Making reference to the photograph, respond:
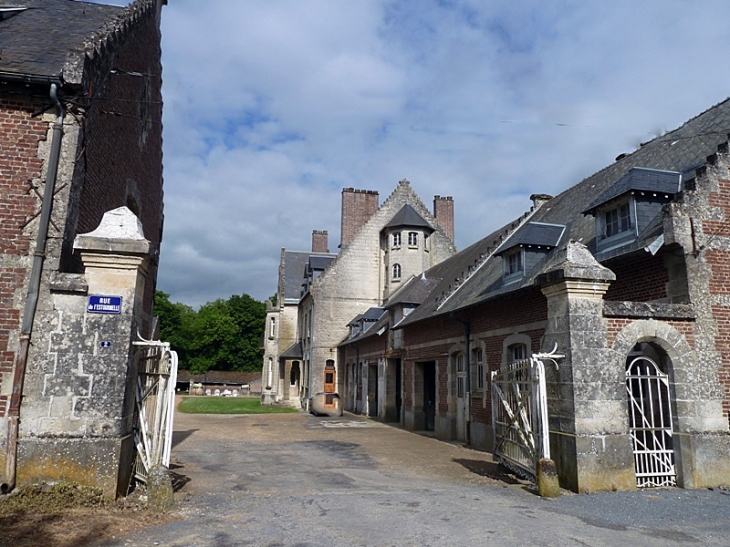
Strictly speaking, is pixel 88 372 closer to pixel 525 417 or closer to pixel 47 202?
pixel 47 202

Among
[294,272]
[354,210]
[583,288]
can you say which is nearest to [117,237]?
[583,288]

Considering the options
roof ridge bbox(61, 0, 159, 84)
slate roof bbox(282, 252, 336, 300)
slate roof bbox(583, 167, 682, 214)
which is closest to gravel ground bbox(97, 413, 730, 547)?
slate roof bbox(583, 167, 682, 214)

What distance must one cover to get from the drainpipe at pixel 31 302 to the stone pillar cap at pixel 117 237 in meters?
0.66

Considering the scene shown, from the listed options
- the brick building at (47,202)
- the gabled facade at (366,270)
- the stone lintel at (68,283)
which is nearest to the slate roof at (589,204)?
the stone lintel at (68,283)

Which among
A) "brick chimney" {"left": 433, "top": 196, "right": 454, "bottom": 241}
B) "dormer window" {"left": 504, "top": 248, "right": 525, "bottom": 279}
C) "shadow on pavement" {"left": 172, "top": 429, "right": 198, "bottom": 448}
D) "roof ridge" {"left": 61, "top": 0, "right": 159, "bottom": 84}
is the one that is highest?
"brick chimney" {"left": 433, "top": 196, "right": 454, "bottom": 241}

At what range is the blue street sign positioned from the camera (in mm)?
7098

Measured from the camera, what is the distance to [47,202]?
7527mm

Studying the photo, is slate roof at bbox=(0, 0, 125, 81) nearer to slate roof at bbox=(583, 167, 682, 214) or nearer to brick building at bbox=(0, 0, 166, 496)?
brick building at bbox=(0, 0, 166, 496)

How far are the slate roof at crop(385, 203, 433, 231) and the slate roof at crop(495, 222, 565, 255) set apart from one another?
17768 mm

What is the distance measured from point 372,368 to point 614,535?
70.2ft

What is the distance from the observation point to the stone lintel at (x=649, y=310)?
8258 millimetres

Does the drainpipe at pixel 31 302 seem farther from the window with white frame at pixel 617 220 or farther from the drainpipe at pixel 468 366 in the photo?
the drainpipe at pixel 468 366

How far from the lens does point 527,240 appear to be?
44.8 feet

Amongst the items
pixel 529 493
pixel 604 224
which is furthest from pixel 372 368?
pixel 529 493
